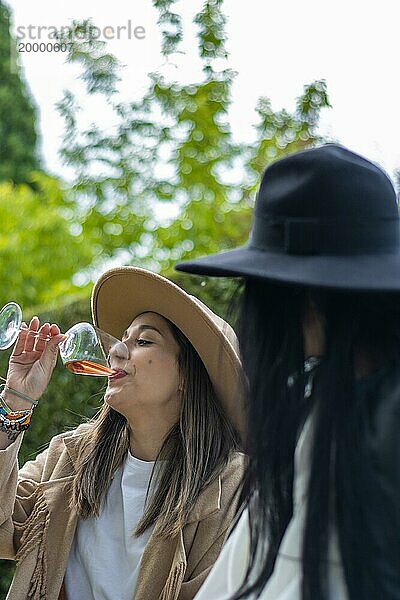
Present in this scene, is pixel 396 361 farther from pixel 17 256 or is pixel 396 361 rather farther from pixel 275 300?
pixel 17 256

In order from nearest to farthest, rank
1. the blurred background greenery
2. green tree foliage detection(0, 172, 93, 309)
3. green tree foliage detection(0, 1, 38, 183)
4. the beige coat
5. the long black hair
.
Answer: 1. the long black hair
2. the beige coat
3. the blurred background greenery
4. green tree foliage detection(0, 172, 93, 309)
5. green tree foliage detection(0, 1, 38, 183)

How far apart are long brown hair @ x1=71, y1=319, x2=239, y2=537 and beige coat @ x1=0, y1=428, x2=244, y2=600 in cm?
4

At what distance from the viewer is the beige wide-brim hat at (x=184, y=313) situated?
107 inches

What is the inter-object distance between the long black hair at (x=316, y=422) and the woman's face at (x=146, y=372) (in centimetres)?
121

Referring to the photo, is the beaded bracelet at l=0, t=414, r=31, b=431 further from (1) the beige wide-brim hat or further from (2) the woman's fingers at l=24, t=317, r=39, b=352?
(1) the beige wide-brim hat

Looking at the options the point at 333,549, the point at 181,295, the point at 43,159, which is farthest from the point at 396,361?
the point at 43,159

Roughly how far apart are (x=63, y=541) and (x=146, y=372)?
49 centimetres

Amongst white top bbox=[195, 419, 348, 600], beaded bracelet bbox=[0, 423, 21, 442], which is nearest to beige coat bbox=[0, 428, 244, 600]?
beaded bracelet bbox=[0, 423, 21, 442]

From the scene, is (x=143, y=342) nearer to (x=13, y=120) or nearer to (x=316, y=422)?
(x=316, y=422)

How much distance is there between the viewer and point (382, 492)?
51.7 inches

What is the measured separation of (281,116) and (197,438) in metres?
4.79

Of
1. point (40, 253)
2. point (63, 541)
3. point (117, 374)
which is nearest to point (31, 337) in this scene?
Answer: point (117, 374)

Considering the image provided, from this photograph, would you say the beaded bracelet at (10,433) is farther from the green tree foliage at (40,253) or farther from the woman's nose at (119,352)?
Result: the green tree foliage at (40,253)

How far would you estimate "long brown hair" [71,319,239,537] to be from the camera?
2664 mm
